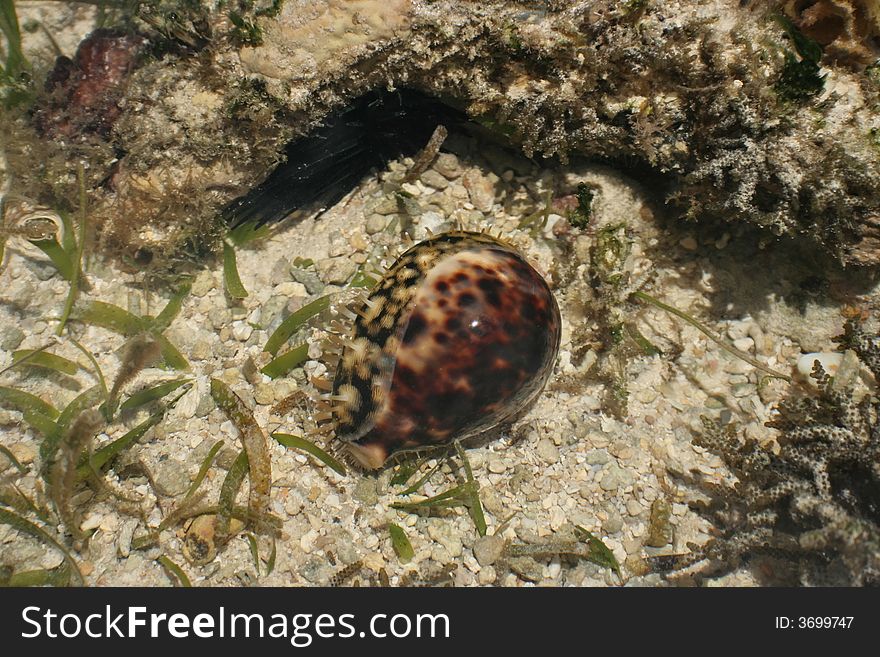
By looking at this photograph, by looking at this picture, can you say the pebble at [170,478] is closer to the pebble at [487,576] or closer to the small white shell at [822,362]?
the pebble at [487,576]

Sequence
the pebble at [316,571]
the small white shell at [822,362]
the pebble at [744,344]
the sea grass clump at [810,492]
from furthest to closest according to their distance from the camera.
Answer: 1. the pebble at [744,344]
2. the small white shell at [822,362]
3. the pebble at [316,571]
4. the sea grass clump at [810,492]

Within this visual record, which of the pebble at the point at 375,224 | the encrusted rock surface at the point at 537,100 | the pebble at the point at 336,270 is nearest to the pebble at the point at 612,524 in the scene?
the encrusted rock surface at the point at 537,100

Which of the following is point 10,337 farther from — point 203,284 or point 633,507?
point 633,507

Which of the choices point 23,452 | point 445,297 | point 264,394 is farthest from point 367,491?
point 23,452

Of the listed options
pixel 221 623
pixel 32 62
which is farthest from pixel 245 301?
pixel 32 62

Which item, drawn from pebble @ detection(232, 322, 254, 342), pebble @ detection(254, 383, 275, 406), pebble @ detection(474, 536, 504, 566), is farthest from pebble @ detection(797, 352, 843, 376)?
pebble @ detection(232, 322, 254, 342)

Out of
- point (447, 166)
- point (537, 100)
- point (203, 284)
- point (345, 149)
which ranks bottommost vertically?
point (203, 284)

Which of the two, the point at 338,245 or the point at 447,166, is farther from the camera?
the point at 447,166
